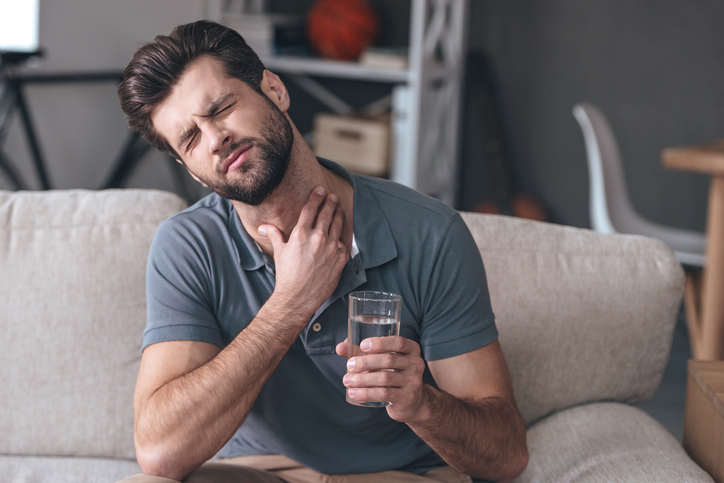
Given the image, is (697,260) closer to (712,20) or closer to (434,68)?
(712,20)

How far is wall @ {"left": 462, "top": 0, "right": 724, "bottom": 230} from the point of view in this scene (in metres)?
3.40

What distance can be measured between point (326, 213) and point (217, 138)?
0.22 meters

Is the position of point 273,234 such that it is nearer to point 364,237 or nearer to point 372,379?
point 364,237

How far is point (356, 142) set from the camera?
3783 millimetres

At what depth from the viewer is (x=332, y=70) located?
3.82 m

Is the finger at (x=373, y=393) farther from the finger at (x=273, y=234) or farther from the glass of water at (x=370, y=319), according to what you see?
the finger at (x=273, y=234)

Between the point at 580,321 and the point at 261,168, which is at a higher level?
the point at 261,168

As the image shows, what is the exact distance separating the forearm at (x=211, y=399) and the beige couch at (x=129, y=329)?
35 cm

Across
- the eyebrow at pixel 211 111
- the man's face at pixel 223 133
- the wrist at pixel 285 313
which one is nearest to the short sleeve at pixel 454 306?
the wrist at pixel 285 313

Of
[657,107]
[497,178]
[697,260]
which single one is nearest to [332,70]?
[497,178]

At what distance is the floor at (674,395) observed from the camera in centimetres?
251

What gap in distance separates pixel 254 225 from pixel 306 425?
1.19 ft

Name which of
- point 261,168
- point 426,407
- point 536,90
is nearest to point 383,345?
point 426,407

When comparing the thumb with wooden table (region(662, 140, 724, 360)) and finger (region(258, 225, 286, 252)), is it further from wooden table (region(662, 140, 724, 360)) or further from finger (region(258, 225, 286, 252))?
wooden table (region(662, 140, 724, 360))
